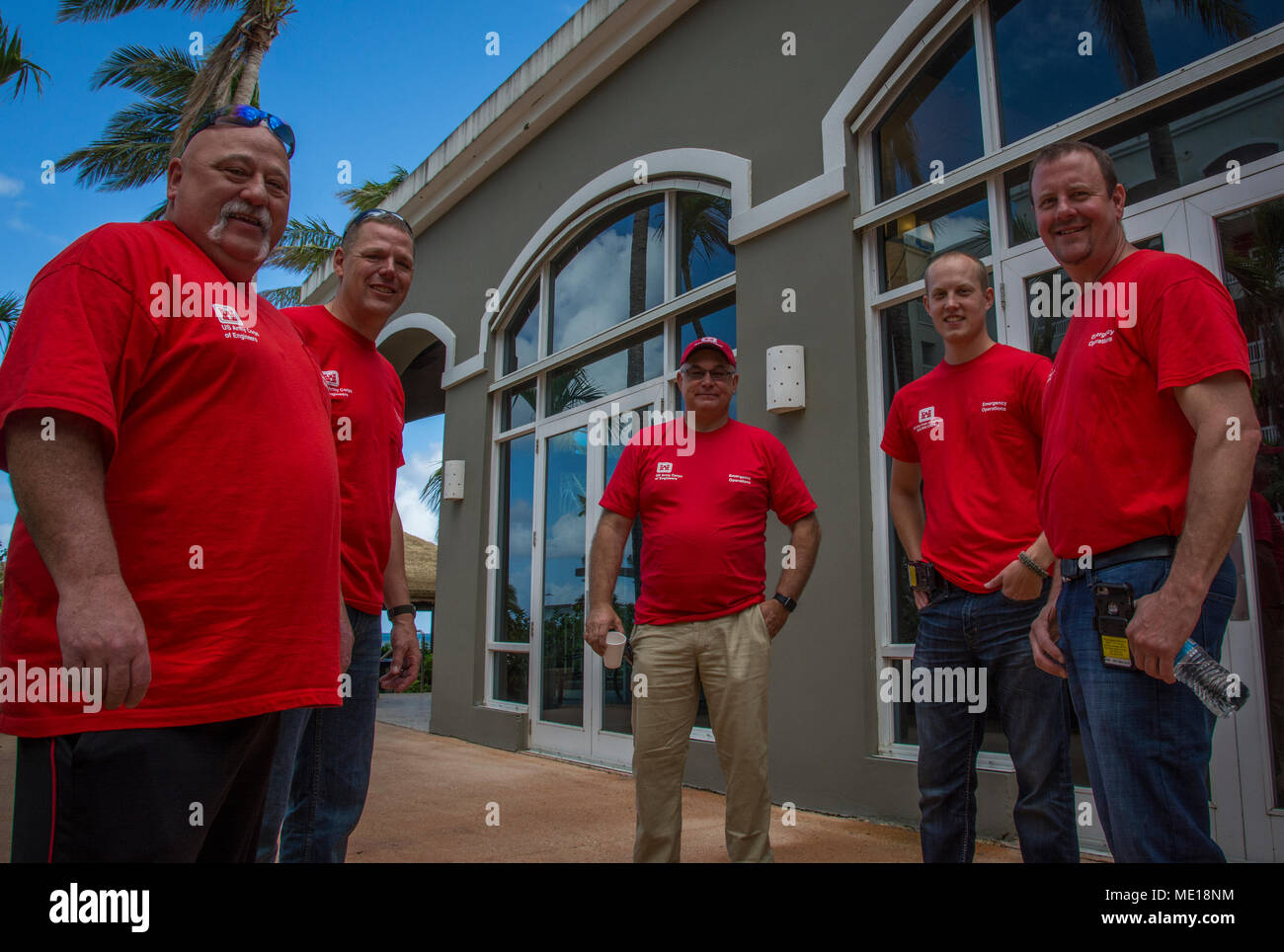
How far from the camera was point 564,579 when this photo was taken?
7.05 m

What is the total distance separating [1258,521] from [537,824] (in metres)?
3.50

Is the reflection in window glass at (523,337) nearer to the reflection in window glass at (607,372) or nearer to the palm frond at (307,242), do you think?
the reflection in window glass at (607,372)

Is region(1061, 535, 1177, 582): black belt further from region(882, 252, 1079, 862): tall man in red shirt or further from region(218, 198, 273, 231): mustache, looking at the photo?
region(218, 198, 273, 231): mustache

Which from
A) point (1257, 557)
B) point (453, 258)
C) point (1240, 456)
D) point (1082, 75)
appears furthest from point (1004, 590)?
point (453, 258)

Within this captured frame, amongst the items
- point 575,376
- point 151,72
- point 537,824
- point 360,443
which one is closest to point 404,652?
point 360,443

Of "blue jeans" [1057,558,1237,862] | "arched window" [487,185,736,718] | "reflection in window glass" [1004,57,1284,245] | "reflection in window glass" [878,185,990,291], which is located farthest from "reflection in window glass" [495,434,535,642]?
"blue jeans" [1057,558,1237,862]

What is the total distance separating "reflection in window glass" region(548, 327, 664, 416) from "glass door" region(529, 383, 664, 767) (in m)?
0.14

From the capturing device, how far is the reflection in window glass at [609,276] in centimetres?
647

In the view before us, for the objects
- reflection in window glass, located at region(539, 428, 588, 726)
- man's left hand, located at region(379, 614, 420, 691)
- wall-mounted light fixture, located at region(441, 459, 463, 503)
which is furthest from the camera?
wall-mounted light fixture, located at region(441, 459, 463, 503)

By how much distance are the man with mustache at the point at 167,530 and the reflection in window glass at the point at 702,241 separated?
169 inches

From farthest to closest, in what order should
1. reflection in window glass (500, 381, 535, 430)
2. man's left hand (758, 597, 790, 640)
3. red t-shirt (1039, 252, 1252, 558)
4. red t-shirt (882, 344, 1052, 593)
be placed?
reflection in window glass (500, 381, 535, 430), man's left hand (758, 597, 790, 640), red t-shirt (882, 344, 1052, 593), red t-shirt (1039, 252, 1252, 558)

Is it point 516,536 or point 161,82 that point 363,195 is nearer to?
point 161,82

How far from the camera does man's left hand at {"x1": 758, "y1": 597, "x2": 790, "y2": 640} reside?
3240mm
